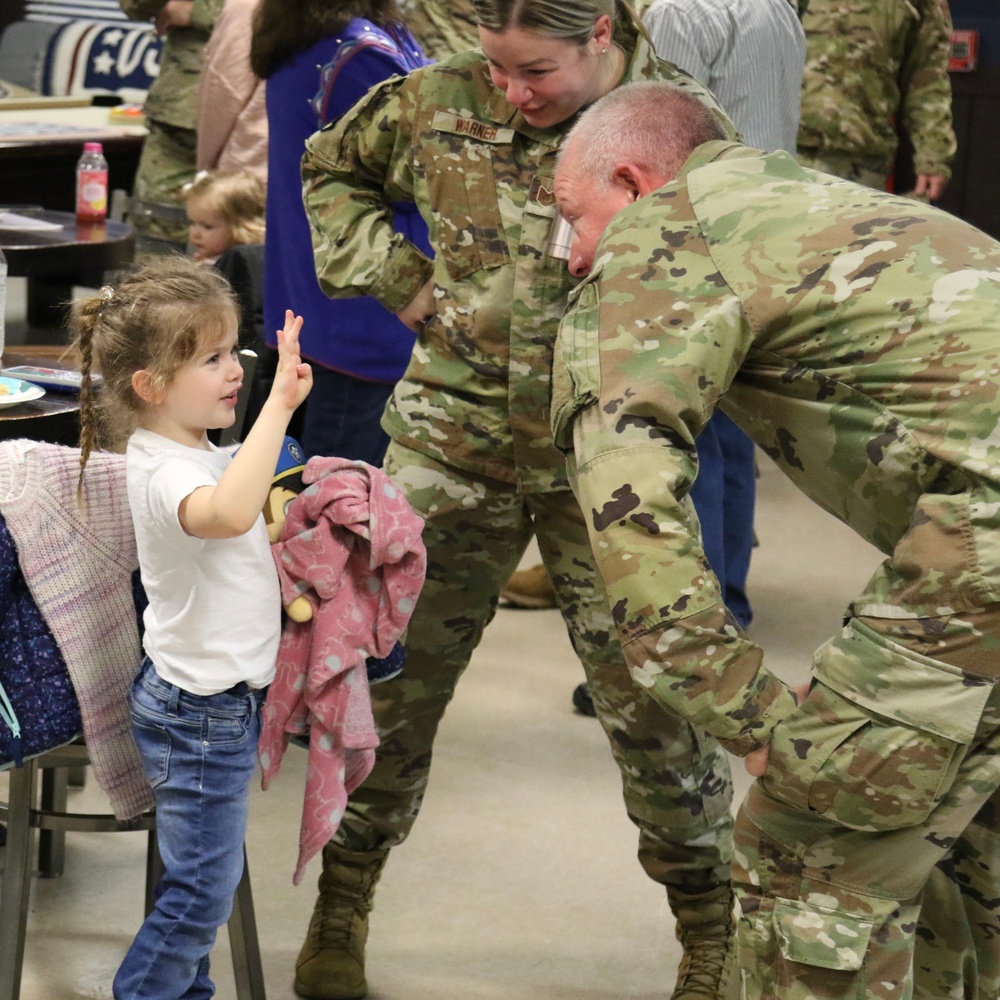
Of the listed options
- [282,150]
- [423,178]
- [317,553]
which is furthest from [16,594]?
[282,150]

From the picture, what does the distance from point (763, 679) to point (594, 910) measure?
4.34 feet

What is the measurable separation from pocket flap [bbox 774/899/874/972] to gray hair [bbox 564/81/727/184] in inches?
34.7

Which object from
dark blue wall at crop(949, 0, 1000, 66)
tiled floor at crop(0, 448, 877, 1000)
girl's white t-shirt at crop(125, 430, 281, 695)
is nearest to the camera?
girl's white t-shirt at crop(125, 430, 281, 695)

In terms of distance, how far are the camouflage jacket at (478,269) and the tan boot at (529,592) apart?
6.95 feet

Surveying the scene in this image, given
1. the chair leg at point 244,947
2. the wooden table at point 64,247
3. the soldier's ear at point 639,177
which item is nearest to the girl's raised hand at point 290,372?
the soldier's ear at point 639,177

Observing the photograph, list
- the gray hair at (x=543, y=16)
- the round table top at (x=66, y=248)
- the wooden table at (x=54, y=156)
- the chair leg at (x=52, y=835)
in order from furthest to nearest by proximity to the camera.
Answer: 1. the wooden table at (x=54, y=156)
2. the round table top at (x=66, y=248)
3. the chair leg at (x=52, y=835)
4. the gray hair at (x=543, y=16)

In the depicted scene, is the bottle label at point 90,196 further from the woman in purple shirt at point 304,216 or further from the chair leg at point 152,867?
the chair leg at point 152,867

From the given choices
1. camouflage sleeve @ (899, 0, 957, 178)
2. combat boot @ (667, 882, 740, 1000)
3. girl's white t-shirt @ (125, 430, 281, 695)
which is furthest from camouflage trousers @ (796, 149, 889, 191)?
girl's white t-shirt @ (125, 430, 281, 695)

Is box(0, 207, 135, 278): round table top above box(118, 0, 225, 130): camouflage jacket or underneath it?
underneath

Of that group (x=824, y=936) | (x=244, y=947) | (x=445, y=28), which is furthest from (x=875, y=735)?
(x=445, y=28)

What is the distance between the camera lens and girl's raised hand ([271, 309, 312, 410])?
1.92 m

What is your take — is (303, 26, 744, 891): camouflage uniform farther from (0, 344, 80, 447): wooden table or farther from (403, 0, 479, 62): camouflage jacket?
(403, 0, 479, 62): camouflage jacket

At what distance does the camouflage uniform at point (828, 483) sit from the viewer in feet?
5.40

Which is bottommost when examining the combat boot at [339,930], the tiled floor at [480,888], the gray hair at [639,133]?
the tiled floor at [480,888]
